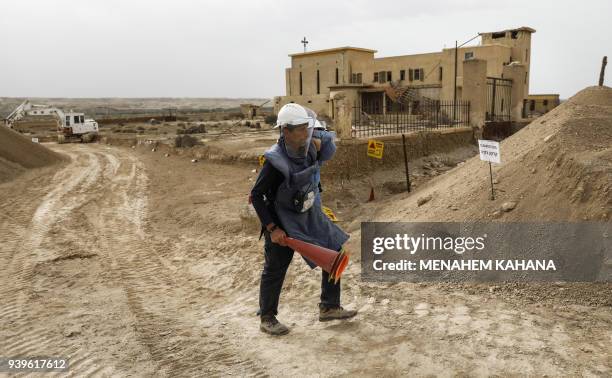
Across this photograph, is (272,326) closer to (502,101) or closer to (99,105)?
(502,101)

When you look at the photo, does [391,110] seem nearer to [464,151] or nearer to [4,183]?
[464,151]

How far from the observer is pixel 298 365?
10.8 feet

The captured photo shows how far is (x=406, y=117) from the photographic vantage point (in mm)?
22953

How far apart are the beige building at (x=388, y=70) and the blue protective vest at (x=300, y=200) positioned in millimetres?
22140

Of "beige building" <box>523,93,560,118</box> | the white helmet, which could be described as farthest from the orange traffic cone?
"beige building" <box>523,93,560,118</box>

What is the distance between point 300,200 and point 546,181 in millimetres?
3070

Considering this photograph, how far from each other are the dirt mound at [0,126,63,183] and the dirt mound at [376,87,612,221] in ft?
41.3

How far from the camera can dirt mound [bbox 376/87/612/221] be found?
473 cm

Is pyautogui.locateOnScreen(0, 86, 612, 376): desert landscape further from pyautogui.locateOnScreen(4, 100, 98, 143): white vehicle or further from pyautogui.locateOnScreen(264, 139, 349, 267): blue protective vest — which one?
pyautogui.locateOnScreen(4, 100, 98, 143): white vehicle

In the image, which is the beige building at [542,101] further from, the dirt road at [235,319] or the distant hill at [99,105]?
the distant hill at [99,105]

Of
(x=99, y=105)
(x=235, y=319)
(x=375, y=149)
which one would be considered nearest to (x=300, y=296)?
(x=235, y=319)

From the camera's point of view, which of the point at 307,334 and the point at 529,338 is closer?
the point at 529,338

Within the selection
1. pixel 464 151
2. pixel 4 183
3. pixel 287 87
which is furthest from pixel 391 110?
pixel 4 183

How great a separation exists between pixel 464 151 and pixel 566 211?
34.5 feet
